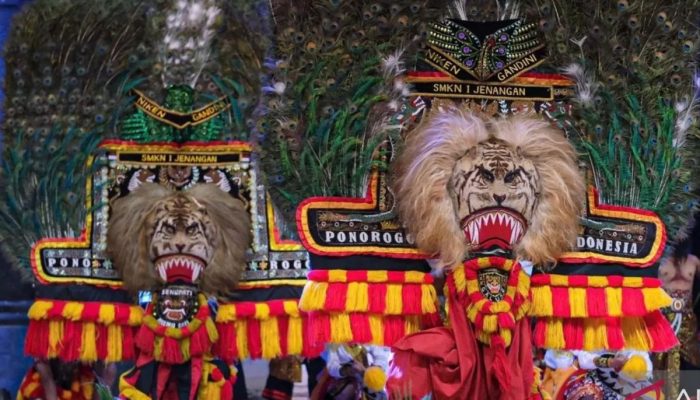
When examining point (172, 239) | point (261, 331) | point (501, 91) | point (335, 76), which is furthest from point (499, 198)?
point (172, 239)

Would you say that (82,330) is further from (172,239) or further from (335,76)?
(335,76)

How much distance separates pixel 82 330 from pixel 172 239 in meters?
0.54

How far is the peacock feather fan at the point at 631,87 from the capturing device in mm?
4512

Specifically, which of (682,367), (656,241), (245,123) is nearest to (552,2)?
(656,241)

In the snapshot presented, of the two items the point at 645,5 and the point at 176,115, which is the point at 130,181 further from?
the point at 645,5

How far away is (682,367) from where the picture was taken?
16.6 feet

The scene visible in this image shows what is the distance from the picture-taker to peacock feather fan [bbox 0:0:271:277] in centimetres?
465

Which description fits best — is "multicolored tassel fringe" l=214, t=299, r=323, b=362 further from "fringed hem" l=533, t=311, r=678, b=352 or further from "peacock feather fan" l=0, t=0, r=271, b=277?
"fringed hem" l=533, t=311, r=678, b=352

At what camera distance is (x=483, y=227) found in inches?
175

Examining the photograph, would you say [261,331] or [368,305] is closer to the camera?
[368,305]

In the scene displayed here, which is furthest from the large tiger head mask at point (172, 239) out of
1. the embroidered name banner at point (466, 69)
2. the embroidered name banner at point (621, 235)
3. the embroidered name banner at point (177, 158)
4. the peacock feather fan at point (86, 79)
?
the embroidered name banner at point (621, 235)

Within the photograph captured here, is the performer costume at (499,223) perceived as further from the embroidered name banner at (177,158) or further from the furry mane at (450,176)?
the embroidered name banner at (177,158)

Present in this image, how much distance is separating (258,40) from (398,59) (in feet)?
2.00

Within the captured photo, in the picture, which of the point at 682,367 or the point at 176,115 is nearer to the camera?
the point at 176,115
